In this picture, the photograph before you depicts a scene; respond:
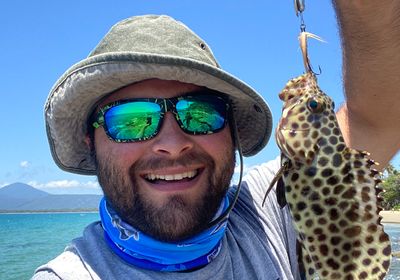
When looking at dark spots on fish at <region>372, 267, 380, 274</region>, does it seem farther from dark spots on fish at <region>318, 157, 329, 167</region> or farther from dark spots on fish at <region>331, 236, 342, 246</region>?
dark spots on fish at <region>318, 157, 329, 167</region>

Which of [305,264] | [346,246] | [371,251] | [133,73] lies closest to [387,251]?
[371,251]

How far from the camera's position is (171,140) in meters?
3.68

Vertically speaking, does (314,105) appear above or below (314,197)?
above

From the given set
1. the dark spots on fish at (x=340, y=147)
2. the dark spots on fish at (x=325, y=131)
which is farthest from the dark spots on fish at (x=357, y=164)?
the dark spots on fish at (x=325, y=131)

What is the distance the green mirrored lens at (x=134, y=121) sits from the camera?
370cm

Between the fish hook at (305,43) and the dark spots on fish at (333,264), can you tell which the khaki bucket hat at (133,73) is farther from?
the dark spots on fish at (333,264)

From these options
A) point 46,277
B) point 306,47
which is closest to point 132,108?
point 46,277

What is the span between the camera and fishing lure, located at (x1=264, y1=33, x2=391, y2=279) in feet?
8.57

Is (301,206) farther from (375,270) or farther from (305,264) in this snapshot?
(375,270)

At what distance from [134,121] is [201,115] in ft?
1.65

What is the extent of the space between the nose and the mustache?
4 cm

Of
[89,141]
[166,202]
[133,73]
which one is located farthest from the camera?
[89,141]

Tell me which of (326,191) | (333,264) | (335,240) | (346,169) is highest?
(346,169)

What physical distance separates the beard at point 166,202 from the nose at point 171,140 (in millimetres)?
57
